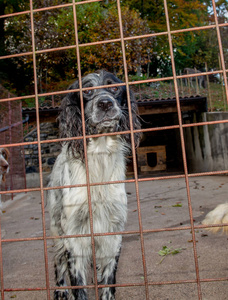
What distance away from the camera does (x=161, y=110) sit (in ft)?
34.3

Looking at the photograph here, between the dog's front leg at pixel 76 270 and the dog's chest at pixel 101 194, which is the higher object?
the dog's chest at pixel 101 194

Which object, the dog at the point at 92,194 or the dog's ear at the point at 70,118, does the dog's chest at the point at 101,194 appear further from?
the dog's ear at the point at 70,118

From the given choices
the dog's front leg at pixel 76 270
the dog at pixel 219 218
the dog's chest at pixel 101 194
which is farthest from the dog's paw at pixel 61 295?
the dog at pixel 219 218

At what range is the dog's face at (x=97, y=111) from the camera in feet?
7.38

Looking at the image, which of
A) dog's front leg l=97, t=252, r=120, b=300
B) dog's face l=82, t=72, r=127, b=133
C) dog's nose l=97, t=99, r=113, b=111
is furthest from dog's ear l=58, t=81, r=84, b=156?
dog's front leg l=97, t=252, r=120, b=300

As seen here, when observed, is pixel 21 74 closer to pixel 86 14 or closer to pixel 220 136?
pixel 86 14

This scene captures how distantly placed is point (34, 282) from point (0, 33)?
1909 cm

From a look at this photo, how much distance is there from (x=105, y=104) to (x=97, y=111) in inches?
3.3

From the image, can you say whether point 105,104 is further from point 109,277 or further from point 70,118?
point 109,277

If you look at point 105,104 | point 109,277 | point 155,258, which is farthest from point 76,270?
point 105,104

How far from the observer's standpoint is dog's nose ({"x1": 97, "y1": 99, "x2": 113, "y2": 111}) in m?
2.23

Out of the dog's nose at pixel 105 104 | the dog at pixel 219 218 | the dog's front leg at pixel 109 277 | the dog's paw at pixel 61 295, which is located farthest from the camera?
the dog at pixel 219 218

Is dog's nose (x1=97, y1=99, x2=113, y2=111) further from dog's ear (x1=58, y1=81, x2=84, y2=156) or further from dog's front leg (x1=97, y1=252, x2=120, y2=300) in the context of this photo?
dog's front leg (x1=97, y1=252, x2=120, y2=300)

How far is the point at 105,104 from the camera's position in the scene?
2234 millimetres
